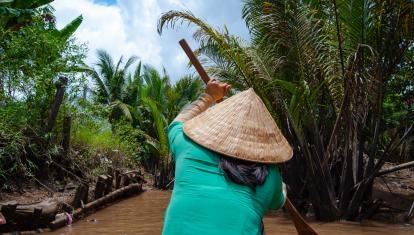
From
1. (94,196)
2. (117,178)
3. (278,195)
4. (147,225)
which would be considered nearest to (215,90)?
(278,195)

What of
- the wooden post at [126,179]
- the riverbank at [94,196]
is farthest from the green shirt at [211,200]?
the wooden post at [126,179]

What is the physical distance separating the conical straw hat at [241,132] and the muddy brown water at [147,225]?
6.32 metres

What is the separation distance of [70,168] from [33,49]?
2.60 metres

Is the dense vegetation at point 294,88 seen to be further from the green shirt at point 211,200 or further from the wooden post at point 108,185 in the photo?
the green shirt at point 211,200

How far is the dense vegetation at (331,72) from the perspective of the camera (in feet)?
29.4

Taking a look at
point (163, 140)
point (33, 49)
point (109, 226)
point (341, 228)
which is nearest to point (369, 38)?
point (341, 228)

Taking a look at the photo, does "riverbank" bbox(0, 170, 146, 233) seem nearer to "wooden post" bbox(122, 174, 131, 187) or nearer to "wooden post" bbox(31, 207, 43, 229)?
"wooden post" bbox(31, 207, 43, 229)

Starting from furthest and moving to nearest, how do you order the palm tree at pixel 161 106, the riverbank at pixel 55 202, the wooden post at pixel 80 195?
the palm tree at pixel 161 106
the wooden post at pixel 80 195
the riverbank at pixel 55 202

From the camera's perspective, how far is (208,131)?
6.72ft

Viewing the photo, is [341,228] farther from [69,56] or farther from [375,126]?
[69,56]

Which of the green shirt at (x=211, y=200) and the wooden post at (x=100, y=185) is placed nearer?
the green shirt at (x=211, y=200)

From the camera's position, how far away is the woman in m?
1.91

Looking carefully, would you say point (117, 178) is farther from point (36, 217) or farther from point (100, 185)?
point (36, 217)

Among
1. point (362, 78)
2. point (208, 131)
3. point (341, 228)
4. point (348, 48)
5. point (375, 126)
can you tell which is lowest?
point (341, 228)
